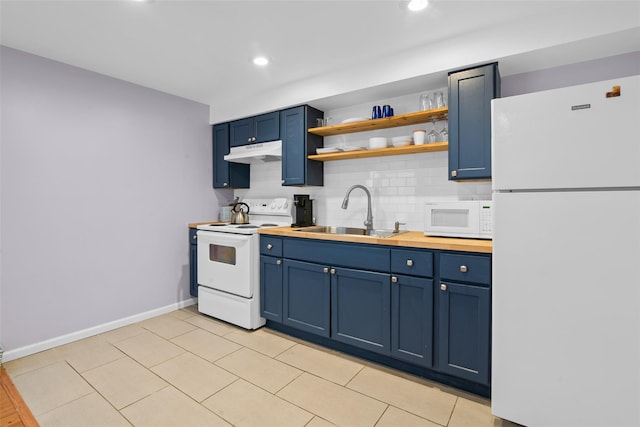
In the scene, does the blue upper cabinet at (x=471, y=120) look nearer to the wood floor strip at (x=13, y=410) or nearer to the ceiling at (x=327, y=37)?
the ceiling at (x=327, y=37)

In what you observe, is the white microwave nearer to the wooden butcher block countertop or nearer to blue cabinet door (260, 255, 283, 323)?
the wooden butcher block countertop

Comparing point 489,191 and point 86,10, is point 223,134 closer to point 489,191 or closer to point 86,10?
point 86,10

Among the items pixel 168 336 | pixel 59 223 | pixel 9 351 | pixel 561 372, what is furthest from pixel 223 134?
pixel 561 372

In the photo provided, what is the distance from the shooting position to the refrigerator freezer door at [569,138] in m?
1.37

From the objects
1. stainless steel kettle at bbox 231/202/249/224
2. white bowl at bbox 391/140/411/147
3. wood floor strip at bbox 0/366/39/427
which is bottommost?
wood floor strip at bbox 0/366/39/427

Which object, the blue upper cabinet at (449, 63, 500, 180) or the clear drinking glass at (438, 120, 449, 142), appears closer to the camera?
the blue upper cabinet at (449, 63, 500, 180)

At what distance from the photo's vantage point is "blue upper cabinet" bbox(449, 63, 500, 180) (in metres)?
2.16

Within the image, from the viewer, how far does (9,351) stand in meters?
2.45

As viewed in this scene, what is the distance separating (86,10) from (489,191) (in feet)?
9.80

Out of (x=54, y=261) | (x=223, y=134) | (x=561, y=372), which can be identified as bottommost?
(x=561, y=372)

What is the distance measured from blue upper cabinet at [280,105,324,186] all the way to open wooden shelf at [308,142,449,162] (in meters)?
0.11

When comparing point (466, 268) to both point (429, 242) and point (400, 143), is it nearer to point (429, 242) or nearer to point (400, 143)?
point (429, 242)

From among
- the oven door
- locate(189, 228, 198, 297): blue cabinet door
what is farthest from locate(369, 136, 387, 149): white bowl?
locate(189, 228, 198, 297): blue cabinet door

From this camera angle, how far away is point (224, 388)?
207 cm
